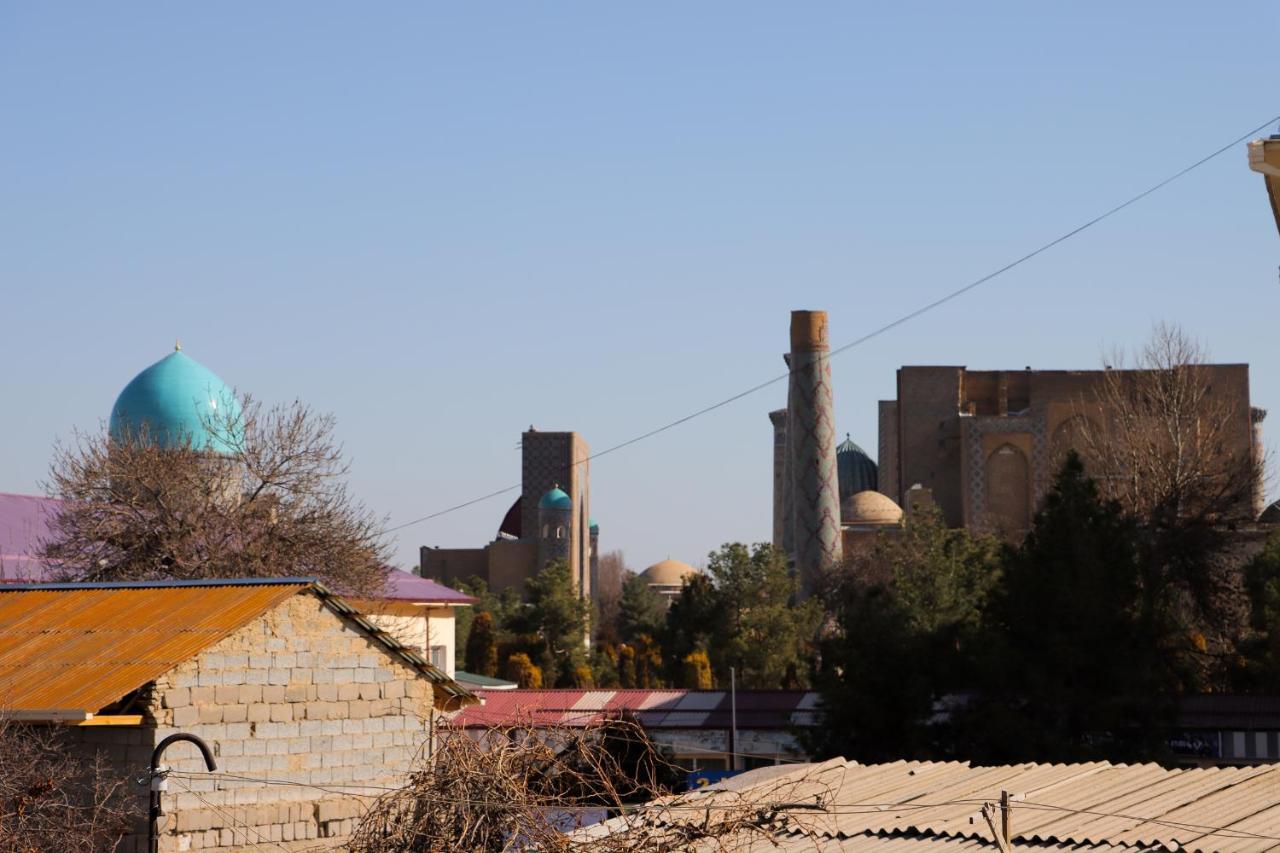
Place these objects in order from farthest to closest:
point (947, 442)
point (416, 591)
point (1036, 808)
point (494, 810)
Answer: point (947, 442) → point (416, 591) → point (1036, 808) → point (494, 810)

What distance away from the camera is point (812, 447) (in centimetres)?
4947

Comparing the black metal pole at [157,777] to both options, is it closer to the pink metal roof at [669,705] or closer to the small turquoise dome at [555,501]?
the pink metal roof at [669,705]

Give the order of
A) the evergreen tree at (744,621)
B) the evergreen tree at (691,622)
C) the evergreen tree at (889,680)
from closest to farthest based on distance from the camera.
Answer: the evergreen tree at (889,680), the evergreen tree at (744,621), the evergreen tree at (691,622)

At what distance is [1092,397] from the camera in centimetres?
5312

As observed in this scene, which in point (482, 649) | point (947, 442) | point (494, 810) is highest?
point (947, 442)

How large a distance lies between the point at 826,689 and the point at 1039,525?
3389 mm

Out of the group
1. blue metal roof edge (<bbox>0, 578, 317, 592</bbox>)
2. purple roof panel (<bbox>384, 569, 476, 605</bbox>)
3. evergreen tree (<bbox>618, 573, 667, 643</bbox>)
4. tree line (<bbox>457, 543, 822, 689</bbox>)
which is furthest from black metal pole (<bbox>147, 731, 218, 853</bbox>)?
evergreen tree (<bbox>618, 573, 667, 643</bbox>)

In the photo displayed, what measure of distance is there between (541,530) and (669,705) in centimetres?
3681

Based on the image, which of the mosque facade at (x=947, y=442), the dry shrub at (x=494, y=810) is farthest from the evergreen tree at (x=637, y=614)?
the dry shrub at (x=494, y=810)

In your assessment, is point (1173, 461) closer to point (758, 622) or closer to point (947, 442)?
point (758, 622)

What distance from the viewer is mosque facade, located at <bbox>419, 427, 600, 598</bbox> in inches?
2427

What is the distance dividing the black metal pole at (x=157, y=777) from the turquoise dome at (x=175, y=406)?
58.5ft

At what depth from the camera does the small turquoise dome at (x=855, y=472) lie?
65.6 meters

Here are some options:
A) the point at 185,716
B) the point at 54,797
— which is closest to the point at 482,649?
the point at 185,716
